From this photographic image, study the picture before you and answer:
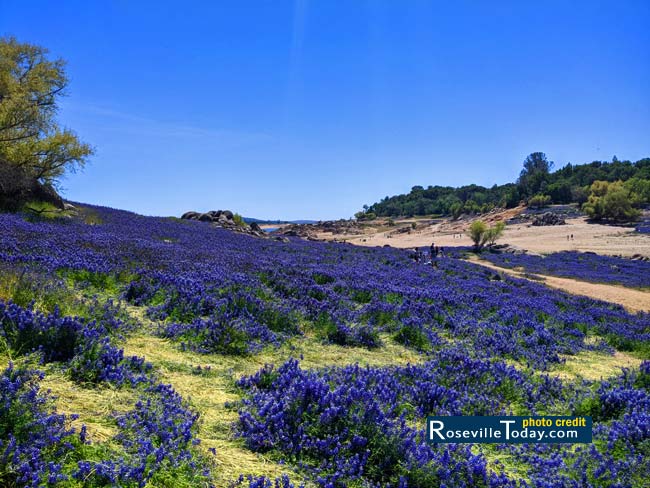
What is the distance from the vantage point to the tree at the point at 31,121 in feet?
53.9

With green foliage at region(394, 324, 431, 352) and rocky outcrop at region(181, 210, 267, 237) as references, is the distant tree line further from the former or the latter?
green foliage at region(394, 324, 431, 352)

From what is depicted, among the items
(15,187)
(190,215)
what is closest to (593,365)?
(15,187)

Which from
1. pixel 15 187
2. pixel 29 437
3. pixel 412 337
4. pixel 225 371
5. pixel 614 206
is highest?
pixel 614 206

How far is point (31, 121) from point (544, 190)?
11817 cm

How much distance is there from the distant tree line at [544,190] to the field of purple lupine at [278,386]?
86.7 m

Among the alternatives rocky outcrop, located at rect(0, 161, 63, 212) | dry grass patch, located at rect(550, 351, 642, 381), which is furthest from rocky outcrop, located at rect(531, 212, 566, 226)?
rocky outcrop, located at rect(0, 161, 63, 212)

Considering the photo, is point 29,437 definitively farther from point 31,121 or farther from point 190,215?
point 190,215

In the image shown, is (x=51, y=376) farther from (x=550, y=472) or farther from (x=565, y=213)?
(x=565, y=213)

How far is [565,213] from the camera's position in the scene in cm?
8562

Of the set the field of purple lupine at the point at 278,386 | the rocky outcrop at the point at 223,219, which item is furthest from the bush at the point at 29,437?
the rocky outcrop at the point at 223,219

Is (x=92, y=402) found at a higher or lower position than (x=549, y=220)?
lower

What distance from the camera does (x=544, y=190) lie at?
10875 centimetres

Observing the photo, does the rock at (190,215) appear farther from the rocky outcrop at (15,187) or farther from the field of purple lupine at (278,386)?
the field of purple lupine at (278,386)

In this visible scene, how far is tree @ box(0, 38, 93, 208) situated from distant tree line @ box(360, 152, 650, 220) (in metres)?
88.9
